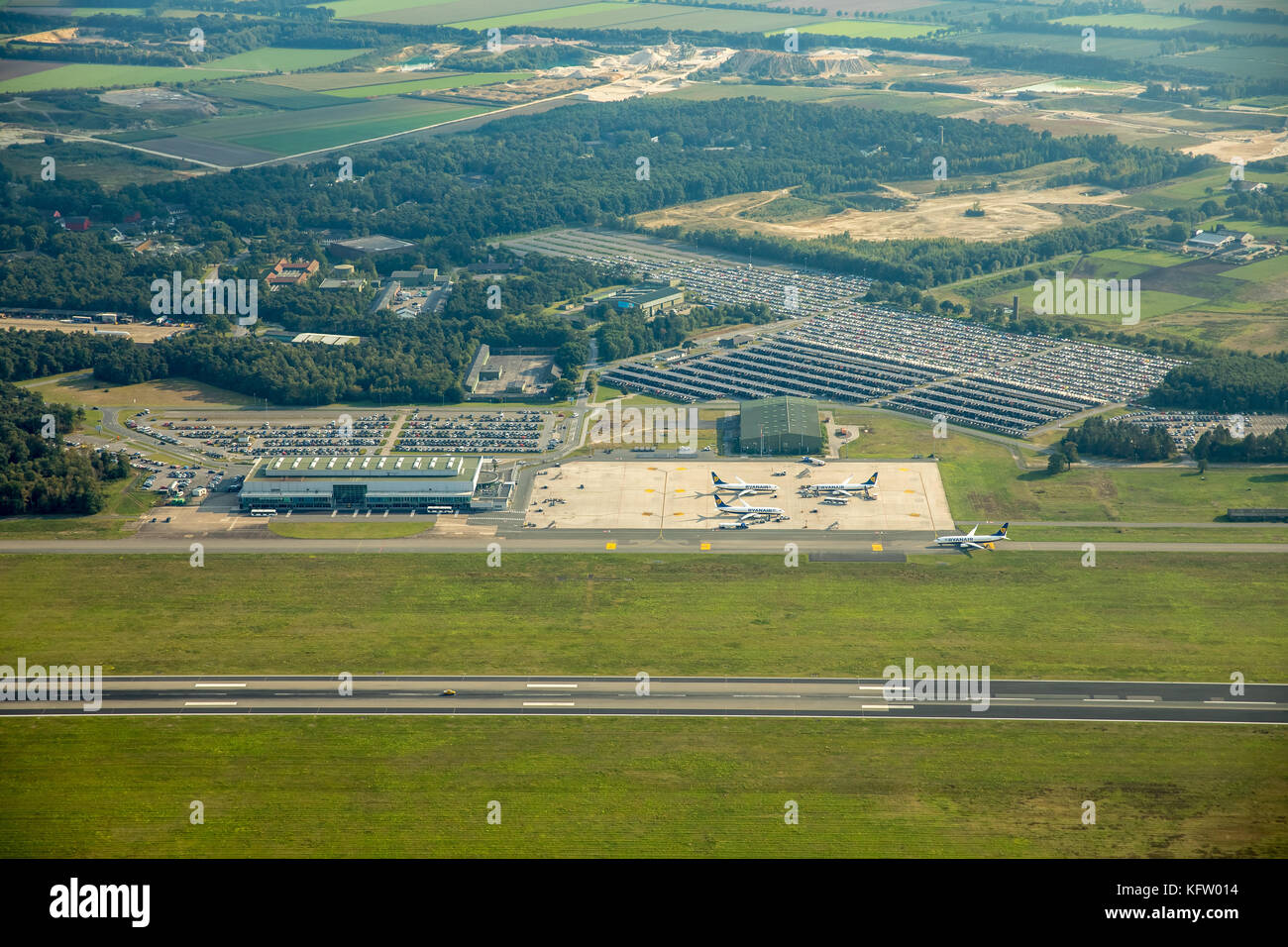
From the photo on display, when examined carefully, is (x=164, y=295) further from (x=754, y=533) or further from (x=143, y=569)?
(x=754, y=533)

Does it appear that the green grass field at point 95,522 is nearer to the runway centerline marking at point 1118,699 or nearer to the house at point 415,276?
the house at point 415,276

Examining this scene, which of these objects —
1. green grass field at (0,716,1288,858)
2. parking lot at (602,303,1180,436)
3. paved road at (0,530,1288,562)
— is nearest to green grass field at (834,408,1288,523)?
paved road at (0,530,1288,562)

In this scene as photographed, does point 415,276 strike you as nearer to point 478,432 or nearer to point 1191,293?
point 478,432

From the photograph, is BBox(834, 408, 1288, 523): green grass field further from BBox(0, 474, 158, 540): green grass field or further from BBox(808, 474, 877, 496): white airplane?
BBox(0, 474, 158, 540): green grass field

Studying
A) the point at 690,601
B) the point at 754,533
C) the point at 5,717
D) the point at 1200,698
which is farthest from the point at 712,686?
the point at 5,717

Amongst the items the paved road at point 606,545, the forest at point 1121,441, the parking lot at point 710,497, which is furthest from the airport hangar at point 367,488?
the forest at point 1121,441

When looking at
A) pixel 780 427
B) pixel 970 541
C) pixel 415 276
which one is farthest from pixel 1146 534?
pixel 415 276
